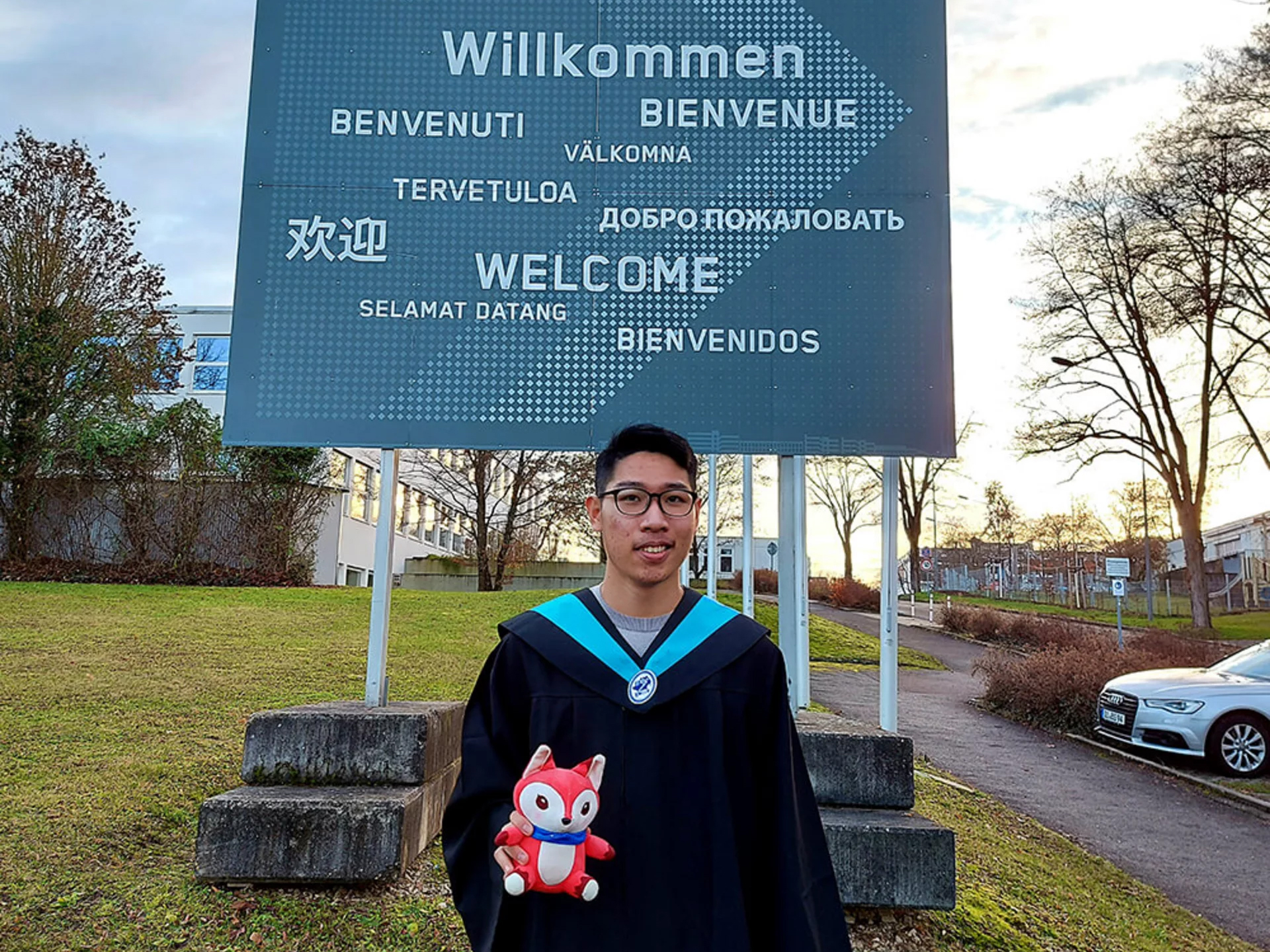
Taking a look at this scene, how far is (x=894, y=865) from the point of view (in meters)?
3.96

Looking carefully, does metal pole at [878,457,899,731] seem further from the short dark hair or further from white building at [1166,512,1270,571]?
white building at [1166,512,1270,571]

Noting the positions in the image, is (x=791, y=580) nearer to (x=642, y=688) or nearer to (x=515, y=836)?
(x=642, y=688)

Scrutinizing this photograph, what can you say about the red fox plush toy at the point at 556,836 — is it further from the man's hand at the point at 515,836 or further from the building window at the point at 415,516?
the building window at the point at 415,516

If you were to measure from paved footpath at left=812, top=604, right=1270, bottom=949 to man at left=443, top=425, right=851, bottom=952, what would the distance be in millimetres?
5023

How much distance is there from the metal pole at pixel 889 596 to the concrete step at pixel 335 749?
7.67 ft

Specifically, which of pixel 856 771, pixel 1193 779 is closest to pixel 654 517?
pixel 856 771

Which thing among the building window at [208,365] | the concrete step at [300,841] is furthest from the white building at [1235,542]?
the concrete step at [300,841]

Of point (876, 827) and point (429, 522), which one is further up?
point (429, 522)

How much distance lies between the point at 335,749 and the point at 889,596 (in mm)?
2803

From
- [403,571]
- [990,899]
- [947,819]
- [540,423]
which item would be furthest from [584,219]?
[403,571]

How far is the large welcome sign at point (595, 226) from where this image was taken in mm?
4750

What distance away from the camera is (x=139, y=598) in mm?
13961

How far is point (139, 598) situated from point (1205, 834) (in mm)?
14022

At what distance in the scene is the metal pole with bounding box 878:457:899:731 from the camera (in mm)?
4664
